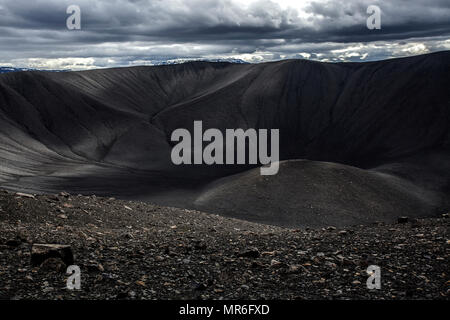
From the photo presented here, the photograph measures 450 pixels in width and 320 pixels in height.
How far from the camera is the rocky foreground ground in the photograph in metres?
8.60

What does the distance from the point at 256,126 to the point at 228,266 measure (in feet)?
371

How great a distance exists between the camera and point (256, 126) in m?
122

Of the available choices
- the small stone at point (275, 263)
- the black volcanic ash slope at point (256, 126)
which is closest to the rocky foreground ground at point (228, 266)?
the small stone at point (275, 263)

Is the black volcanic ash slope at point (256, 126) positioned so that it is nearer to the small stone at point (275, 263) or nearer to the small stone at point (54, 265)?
the small stone at point (275, 263)

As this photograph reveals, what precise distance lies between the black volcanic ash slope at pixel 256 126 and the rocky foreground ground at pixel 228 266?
116 feet

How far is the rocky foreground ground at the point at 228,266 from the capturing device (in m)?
8.60

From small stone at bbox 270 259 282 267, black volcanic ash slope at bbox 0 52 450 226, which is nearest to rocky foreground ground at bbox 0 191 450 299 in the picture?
small stone at bbox 270 259 282 267

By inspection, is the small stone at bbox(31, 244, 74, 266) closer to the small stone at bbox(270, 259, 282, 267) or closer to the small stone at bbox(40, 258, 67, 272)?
the small stone at bbox(40, 258, 67, 272)

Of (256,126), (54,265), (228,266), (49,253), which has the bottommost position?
(256,126)

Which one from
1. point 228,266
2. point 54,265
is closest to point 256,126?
point 228,266

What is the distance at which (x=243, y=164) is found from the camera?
93.5 metres

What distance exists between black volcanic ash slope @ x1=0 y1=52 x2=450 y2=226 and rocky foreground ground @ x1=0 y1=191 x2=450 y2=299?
35.2m

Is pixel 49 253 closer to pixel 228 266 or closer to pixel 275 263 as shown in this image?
pixel 228 266
